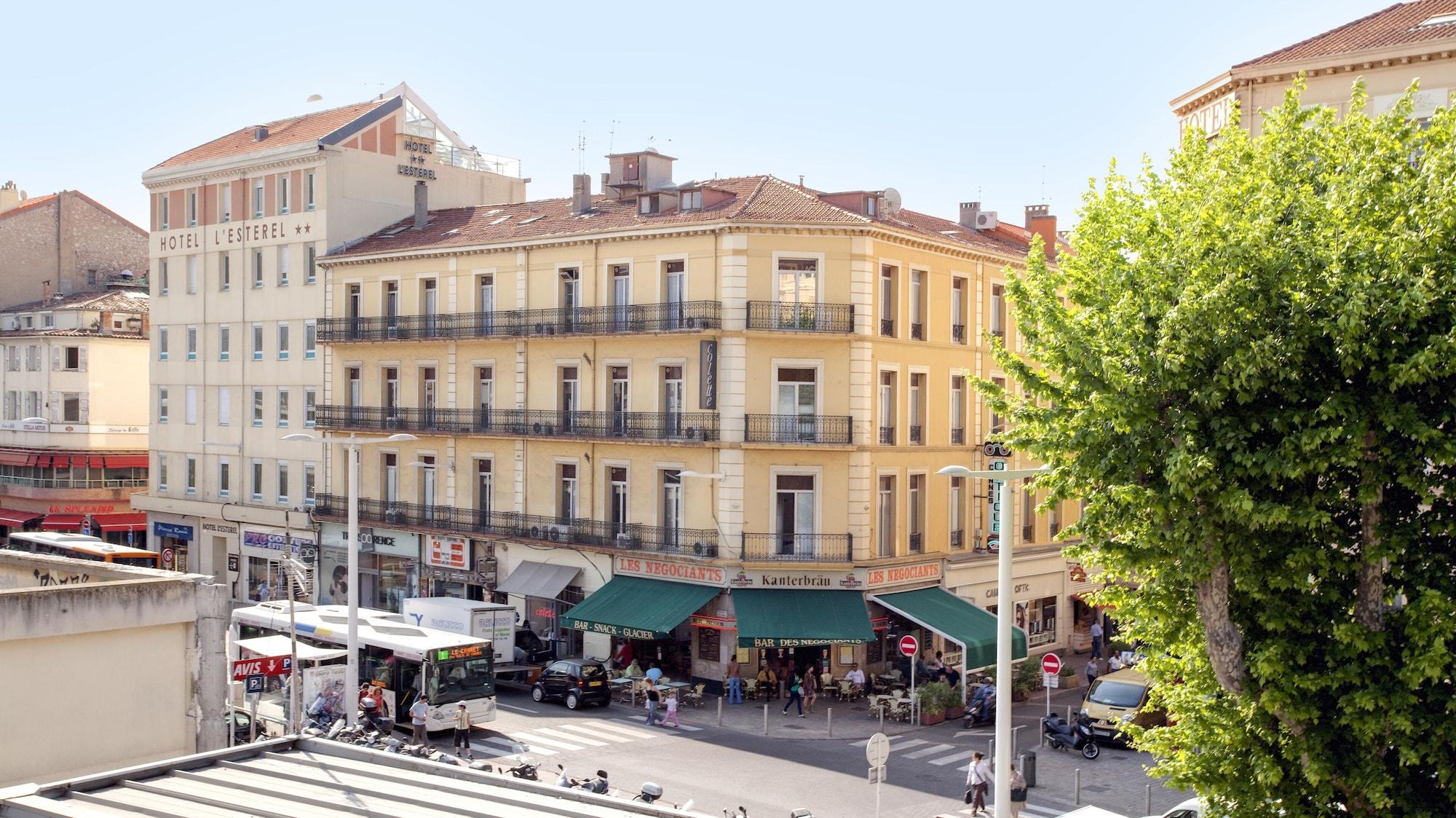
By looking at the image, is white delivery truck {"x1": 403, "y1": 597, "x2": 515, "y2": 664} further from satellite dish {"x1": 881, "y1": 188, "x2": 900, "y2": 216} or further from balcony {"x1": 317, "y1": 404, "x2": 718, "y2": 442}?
satellite dish {"x1": 881, "y1": 188, "x2": 900, "y2": 216}

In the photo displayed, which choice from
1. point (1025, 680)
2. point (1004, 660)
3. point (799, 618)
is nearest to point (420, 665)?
point (799, 618)

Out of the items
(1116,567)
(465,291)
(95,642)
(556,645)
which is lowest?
(556,645)

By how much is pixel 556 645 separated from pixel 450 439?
9.24m

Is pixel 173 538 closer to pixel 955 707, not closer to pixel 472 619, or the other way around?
pixel 472 619

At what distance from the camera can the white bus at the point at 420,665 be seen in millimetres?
33750

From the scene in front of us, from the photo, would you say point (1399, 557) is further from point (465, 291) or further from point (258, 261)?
point (258, 261)

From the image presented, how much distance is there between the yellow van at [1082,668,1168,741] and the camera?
33.0 m

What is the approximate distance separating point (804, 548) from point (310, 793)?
27.8 meters

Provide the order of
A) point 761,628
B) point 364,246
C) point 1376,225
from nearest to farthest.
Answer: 1. point 1376,225
2. point 761,628
3. point 364,246

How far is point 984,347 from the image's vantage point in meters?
45.7

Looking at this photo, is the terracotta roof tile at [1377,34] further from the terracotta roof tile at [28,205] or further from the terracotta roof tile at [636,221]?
the terracotta roof tile at [28,205]

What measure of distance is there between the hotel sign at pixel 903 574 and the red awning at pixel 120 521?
141ft

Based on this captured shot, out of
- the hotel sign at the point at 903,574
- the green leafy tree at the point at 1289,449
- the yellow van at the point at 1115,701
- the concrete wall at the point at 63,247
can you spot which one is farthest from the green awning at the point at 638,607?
the concrete wall at the point at 63,247

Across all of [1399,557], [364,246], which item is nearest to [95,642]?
[1399,557]
